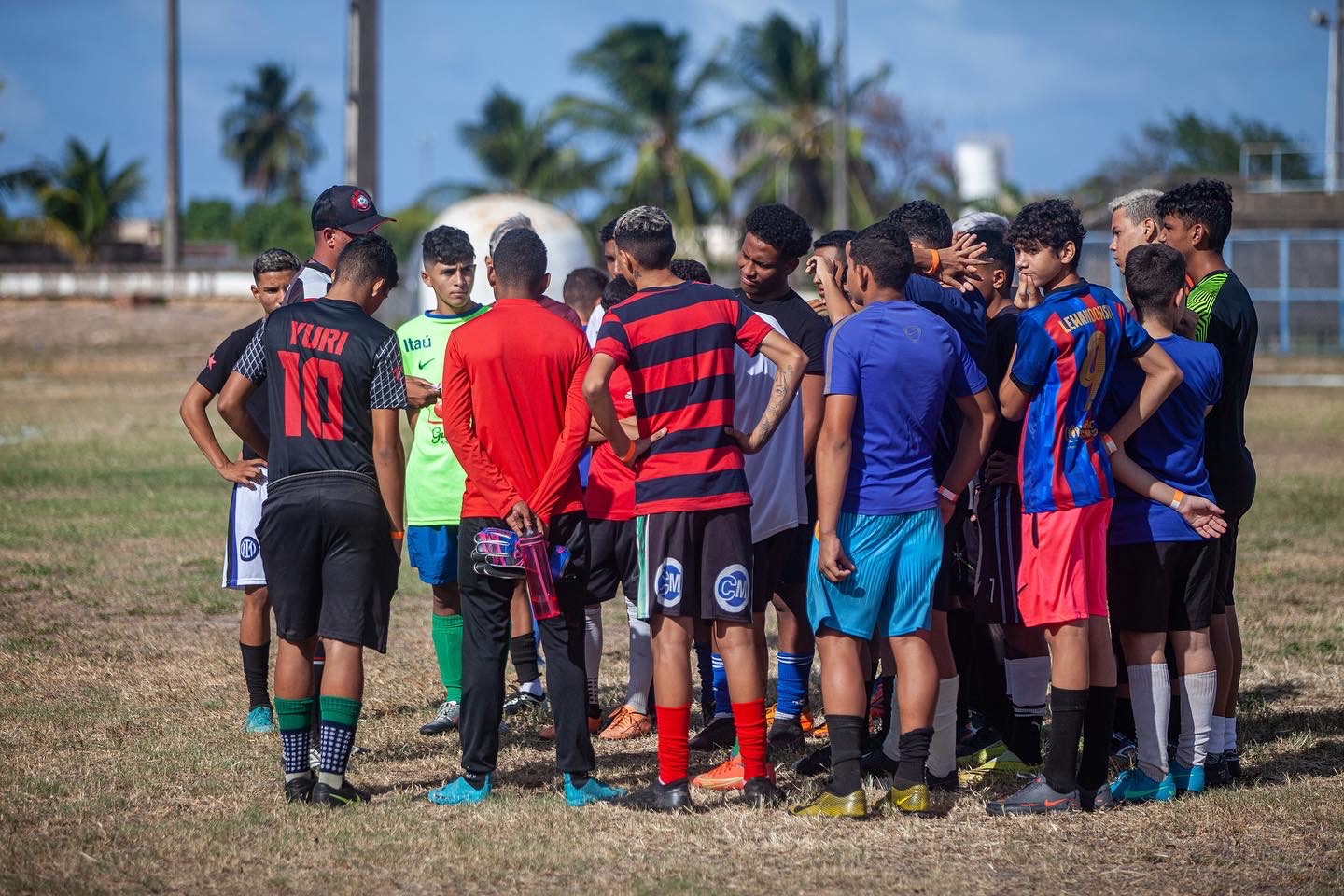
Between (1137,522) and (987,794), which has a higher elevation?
(1137,522)

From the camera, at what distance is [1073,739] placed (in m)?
5.31

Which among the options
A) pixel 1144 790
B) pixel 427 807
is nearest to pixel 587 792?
pixel 427 807

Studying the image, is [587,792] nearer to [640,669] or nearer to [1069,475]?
[640,669]

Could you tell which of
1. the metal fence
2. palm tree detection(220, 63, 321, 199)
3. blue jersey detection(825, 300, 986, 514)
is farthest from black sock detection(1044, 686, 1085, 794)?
palm tree detection(220, 63, 321, 199)

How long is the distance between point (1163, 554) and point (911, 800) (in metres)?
1.40

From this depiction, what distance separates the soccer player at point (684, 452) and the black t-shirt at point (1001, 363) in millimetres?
993

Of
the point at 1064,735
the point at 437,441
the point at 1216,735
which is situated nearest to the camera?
the point at 1064,735

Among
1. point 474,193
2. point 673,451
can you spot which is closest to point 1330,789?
point 673,451

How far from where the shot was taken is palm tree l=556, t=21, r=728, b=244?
54.7m

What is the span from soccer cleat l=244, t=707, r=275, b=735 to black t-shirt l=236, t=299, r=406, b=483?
66.9 inches

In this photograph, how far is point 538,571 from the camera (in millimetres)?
5301

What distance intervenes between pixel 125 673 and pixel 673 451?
4070mm

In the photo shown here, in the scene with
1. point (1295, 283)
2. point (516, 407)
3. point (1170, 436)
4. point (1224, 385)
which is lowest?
point (1170, 436)

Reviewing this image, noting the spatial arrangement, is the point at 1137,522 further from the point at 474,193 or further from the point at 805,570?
the point at 474,193
